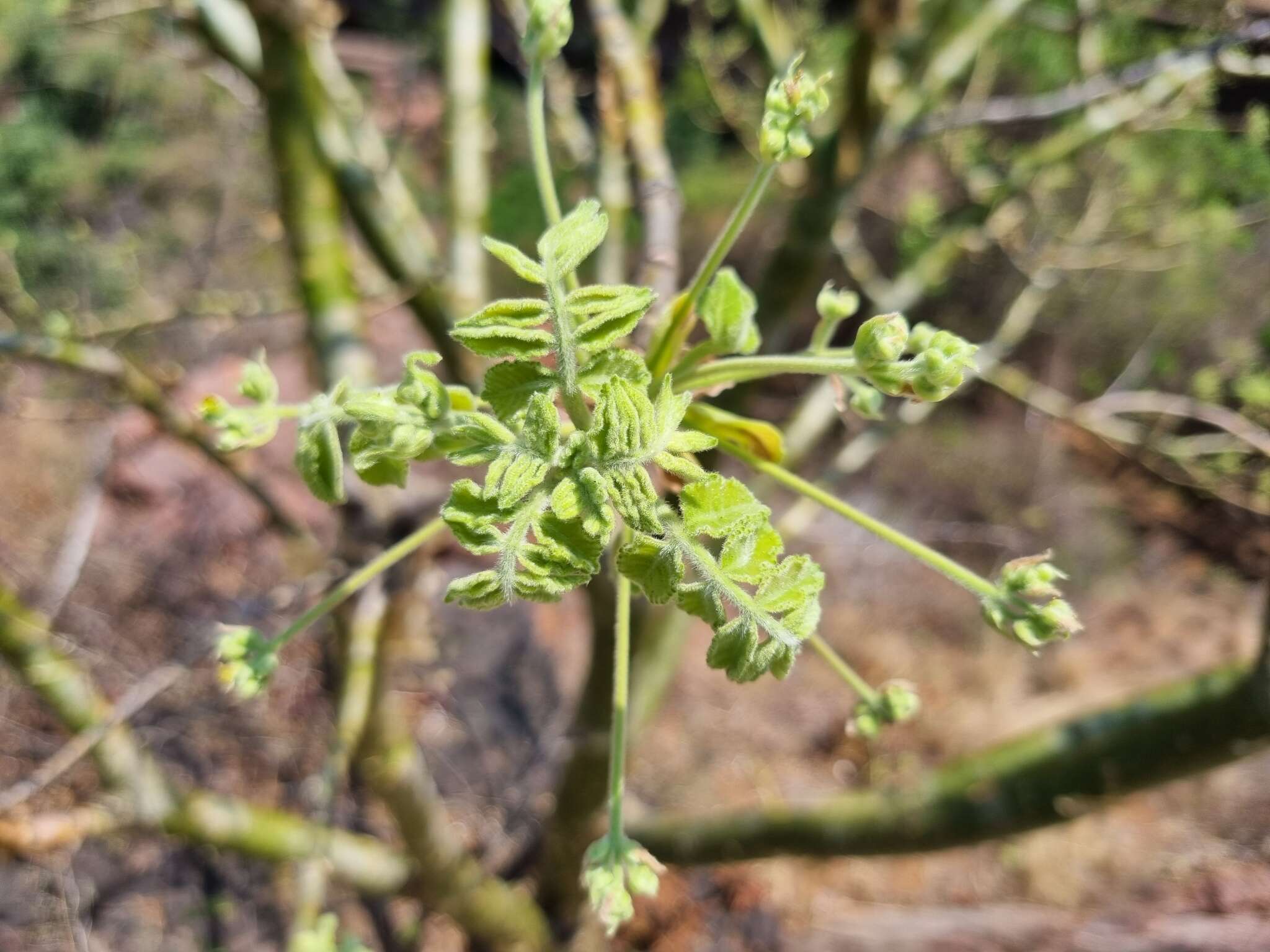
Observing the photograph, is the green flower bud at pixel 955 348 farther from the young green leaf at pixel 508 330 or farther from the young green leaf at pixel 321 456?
the young green leaf at pixel 321 456

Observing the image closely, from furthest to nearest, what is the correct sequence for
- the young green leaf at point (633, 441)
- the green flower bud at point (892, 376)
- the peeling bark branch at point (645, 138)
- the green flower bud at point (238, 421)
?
the peeling bark branch at point (645, 138) → the green flower bud at point (238, 421) → the green flower bud at point (892, 376) → the young green leaf at point (633, 441)

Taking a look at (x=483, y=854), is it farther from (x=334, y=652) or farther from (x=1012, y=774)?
(x=1012, y=774)

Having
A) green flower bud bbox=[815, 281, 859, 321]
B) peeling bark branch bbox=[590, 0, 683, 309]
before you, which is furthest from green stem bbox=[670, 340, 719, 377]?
peeling bark branch bbox=[590, 0, 683, 309]

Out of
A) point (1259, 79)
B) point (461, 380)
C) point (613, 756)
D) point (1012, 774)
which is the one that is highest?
point (1259, 79)

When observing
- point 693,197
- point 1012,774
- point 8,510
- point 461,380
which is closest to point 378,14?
point 693,197

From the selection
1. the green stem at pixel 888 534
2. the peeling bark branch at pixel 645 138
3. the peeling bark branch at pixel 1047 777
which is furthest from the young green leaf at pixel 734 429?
the peeling bark branch at pixel 1047 777

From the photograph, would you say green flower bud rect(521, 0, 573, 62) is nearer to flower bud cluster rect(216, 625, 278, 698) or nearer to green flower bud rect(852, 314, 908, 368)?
green flower bud rect(852, 314, 908, 368)
